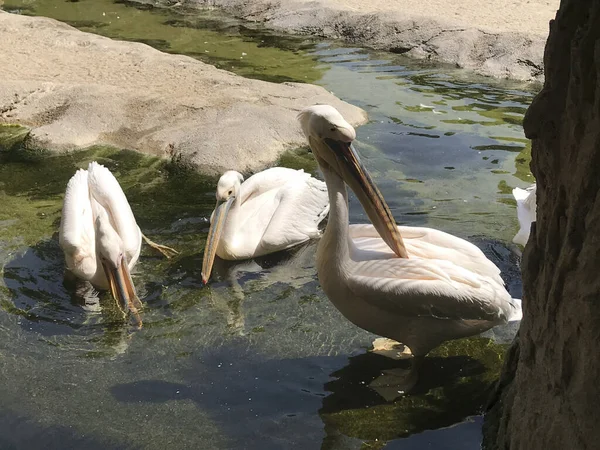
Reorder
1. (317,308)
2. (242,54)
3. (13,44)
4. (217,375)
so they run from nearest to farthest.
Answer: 1. (217,375)
2. (317,308)
3. (13,44)
4. (242,54)

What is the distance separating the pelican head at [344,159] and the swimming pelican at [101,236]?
128 centimetres

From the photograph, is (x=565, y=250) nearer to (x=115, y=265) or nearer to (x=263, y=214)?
(x=115, y=265)

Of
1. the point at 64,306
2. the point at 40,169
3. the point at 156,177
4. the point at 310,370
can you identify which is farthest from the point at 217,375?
the point at 40,169

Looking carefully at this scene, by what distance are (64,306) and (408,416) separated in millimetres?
1961

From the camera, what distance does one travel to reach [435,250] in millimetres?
3588

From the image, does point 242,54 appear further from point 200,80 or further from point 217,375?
point 217,375

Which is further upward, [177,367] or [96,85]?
[96,85]

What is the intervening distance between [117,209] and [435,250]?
1957mm

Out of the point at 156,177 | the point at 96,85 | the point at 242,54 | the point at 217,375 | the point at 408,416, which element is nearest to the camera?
the point at 408,416

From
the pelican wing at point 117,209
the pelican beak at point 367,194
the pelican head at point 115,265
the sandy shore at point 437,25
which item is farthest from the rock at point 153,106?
the sandy shore at point 437,25

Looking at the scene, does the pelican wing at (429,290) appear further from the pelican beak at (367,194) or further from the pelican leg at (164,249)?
the pelican leg at (164,249)

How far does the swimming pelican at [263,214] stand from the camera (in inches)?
180

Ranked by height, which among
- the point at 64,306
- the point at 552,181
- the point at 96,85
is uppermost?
the point at 552,181

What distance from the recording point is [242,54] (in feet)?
32.1
